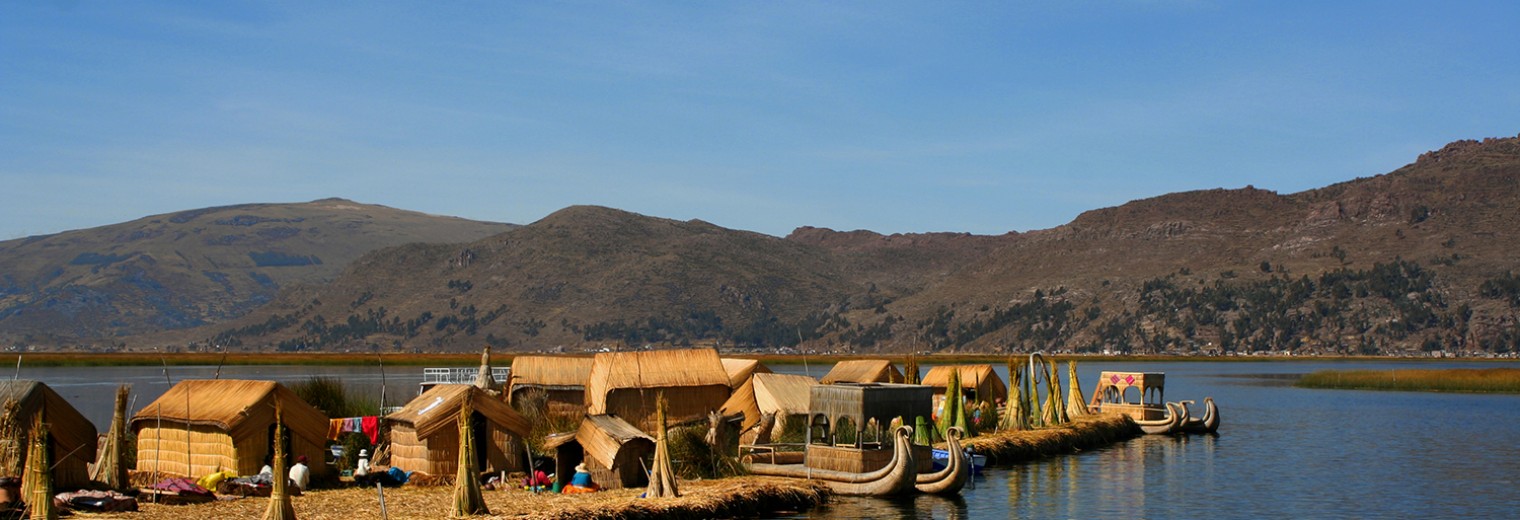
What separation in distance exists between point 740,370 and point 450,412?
15.5m

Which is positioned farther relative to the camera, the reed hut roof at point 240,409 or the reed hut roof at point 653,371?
the reed hut roof at point 653,371

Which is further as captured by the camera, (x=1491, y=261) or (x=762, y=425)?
(x=1491, y=261)

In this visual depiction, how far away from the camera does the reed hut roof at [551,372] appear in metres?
41.1

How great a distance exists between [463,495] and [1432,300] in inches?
7685

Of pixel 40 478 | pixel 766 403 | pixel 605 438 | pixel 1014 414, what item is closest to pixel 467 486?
pixel 605 438

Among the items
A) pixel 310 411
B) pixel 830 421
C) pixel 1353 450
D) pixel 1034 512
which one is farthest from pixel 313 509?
pixel 1353 450

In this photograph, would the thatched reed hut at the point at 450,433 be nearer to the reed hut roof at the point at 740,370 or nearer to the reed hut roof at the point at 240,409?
the reed hut roof at the point at 240,409

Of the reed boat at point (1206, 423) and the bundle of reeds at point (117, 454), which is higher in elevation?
the bundle of reeds at point (117, 454)

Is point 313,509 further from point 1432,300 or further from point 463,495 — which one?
point 1432,300

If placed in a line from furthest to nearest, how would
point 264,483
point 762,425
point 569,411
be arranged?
point 569,411 → point 762,425 → point 264,483

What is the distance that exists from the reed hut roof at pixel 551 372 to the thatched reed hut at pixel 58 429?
15.5m

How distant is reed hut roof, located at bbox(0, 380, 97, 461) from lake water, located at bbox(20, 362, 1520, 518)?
44.6 ft

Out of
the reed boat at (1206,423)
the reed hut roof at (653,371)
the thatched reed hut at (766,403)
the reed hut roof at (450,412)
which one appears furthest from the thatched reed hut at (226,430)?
the reed boat at (1206,423)

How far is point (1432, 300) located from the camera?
19300 cm
